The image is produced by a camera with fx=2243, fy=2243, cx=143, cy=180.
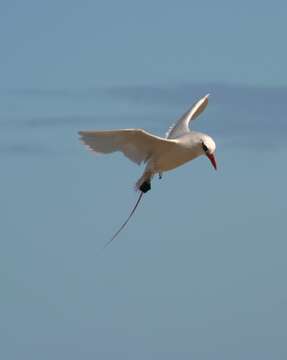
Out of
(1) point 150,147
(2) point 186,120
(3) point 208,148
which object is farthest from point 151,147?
(2) point 186,120

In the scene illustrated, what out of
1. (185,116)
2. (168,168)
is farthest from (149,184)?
(185,116)

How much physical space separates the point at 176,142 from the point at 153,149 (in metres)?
1.00

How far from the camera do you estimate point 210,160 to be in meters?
58.1

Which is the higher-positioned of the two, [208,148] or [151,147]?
[151,147]

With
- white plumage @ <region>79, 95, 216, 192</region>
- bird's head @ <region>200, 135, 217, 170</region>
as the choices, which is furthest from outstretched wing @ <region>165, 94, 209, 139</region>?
bird's head @ <region>200, 135, 217, 170</region>

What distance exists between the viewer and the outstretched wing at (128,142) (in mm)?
59062

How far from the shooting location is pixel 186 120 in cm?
6412

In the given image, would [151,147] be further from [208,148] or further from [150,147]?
[208,148]

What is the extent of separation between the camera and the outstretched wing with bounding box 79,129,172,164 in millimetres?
59062

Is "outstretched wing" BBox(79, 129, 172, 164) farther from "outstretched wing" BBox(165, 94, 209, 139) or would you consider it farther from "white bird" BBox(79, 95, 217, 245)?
"outstretched wing" BBox(165, 94, 209, 139)

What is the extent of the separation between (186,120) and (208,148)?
614cm

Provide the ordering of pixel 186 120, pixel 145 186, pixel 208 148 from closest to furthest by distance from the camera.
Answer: pixel 208 148
pixel 145 186
pixel 186 120

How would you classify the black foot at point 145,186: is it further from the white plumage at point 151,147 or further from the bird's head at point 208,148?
the bird's head at point 208,148

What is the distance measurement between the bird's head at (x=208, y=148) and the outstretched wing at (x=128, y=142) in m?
1.00
